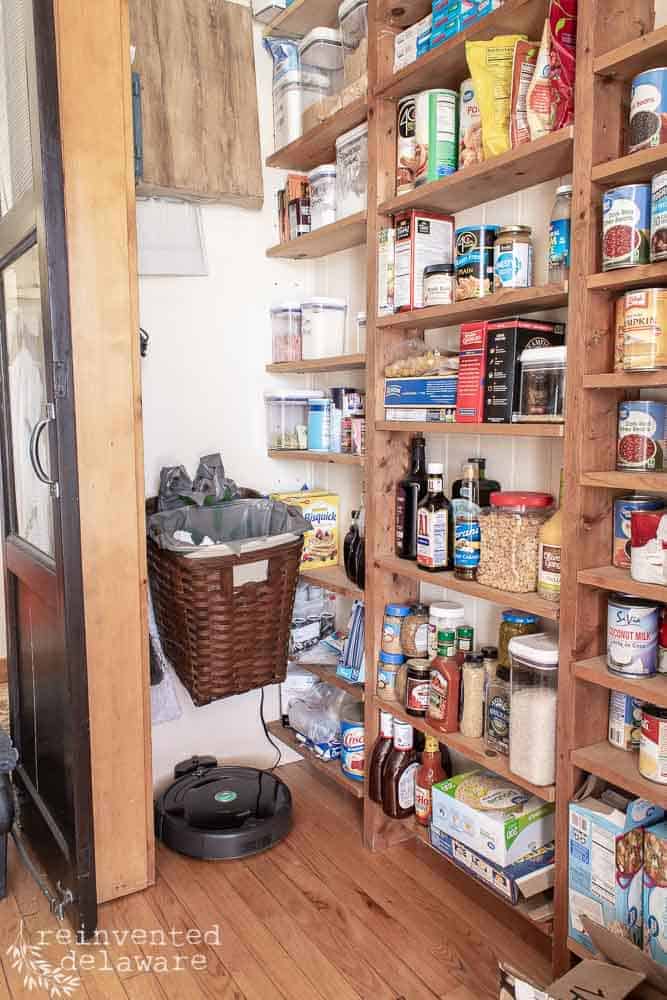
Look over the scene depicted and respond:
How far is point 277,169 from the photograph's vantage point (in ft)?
8.34

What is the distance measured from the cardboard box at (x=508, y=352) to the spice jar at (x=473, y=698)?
58 centimetres

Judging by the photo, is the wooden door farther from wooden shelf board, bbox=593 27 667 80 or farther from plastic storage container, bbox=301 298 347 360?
wooden shelf board, bbox=593 27 667 80

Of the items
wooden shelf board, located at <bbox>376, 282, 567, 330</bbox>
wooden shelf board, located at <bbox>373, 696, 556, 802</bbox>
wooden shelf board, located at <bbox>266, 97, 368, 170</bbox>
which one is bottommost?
wooden shelf board, located at <bbox>373, 696, 556, 802</bbox>

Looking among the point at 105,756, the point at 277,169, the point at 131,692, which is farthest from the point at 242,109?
the point at 105,756

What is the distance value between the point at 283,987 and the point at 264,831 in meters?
0.49

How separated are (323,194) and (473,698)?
1.44 m

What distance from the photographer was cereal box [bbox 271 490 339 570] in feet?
8.32

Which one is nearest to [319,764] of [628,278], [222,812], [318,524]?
[222,812]

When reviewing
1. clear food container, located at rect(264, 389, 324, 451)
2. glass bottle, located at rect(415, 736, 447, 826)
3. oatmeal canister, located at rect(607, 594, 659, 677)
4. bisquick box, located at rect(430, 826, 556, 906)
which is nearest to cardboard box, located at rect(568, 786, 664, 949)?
bisquick box, located at rect(430, 826, 556, 906)

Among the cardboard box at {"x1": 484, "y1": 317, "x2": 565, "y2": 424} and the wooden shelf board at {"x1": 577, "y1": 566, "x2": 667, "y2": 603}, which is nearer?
the wooden shelf board at {"x1": 577, "y1": 566, "x2": 667, "y2": 603}

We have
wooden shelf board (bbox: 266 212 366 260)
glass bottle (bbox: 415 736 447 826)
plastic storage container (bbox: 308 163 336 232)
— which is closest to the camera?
glass bottle (bbox: 415 736 447 826)

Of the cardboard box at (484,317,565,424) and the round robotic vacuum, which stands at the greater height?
the cardboard box at (484,317,565,424)

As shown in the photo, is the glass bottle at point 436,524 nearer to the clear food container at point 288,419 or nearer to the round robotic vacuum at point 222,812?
the clear food container at point 288,419

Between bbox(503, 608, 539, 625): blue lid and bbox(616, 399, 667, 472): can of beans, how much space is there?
1.49ft
